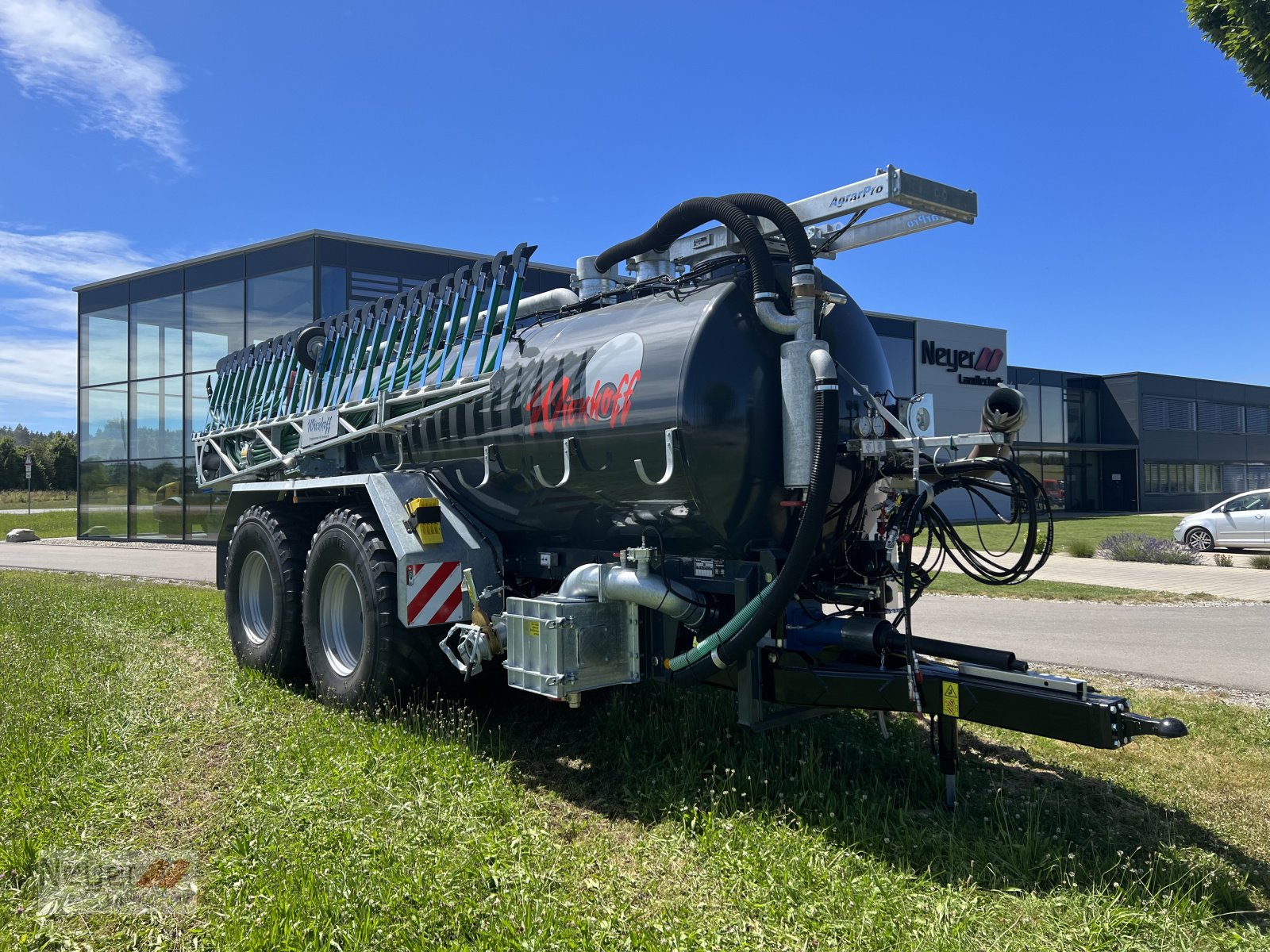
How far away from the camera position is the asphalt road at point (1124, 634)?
7891mm

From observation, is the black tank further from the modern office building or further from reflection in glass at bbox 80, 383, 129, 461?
reflection in glass at bbox 80, 383, 129, 461

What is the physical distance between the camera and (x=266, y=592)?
780 cm

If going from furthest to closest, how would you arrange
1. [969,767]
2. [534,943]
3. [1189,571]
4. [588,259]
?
[1189,571], [588,259], [969,767], [534,943]

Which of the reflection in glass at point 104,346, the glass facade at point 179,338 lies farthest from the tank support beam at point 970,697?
the reflection in glass at point 104,346

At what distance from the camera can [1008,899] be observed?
3.51 m

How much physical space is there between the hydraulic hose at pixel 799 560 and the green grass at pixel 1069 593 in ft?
29.8

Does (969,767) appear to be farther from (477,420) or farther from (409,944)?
(477,420)

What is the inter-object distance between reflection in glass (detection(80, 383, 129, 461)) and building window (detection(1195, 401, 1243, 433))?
4401 cm

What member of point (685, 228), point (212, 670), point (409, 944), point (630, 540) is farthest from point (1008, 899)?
point (212, 670)

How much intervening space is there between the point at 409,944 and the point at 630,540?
7.94 feet

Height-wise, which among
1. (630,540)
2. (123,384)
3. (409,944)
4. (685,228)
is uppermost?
(123,384)

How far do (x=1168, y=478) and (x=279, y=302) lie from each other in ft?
127

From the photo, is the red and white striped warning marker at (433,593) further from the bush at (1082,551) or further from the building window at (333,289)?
the building window at (333,289)

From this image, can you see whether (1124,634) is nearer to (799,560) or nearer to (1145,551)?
(799,560)
